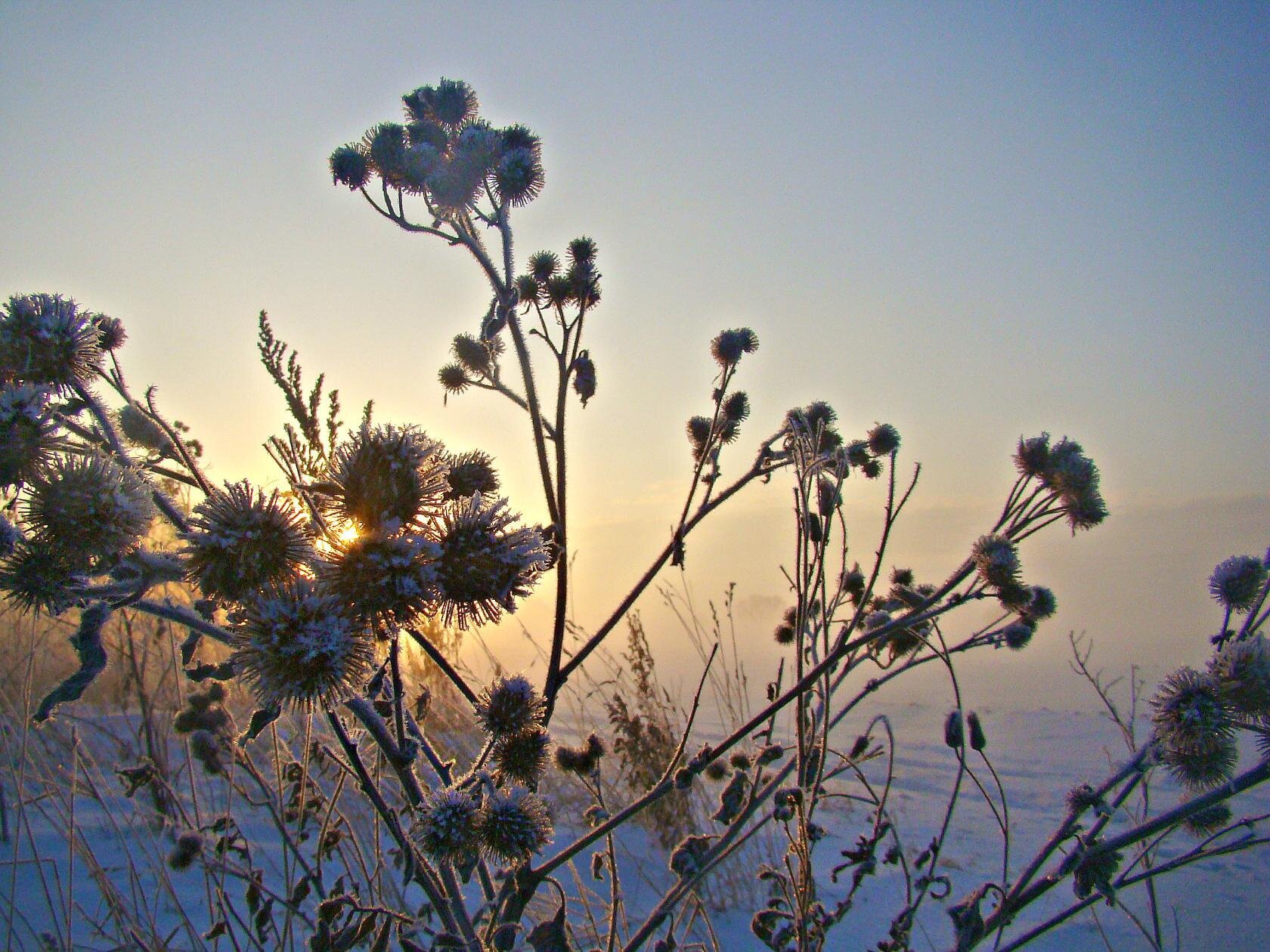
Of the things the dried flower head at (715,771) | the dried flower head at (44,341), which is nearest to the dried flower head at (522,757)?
the dried flower head at (715,771)

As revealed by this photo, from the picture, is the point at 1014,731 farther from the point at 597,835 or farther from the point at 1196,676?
the point at 597,835

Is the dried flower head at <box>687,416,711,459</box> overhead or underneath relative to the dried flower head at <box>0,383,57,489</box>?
overhead

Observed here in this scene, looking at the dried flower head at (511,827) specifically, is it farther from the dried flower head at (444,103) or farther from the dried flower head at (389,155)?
the dried flower head at (444,103)

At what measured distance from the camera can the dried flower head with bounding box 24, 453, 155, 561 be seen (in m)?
1.18

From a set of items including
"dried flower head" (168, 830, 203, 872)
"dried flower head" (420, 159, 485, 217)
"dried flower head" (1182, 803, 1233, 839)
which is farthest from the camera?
"dried flower head" (420, 159, 485, 217)

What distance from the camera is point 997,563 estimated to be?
2.12m

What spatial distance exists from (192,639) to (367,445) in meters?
0.65

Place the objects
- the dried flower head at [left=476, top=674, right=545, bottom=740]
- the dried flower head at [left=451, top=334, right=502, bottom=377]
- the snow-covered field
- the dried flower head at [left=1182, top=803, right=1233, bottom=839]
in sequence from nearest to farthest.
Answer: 1. the dried flower head at [left=476, top=674, right=545, bottom=740]
2. the dried flower head at [left=1182, top=803, right=1233, bottom=839]
3. the dried flower head at [left=451, top=334, right=502, bottom=377]
4. the snow-covered field

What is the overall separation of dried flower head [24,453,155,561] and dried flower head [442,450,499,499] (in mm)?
500

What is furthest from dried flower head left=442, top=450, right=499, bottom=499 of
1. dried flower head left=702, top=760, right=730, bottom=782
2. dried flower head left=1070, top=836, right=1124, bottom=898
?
dried flower head left=1070, top=836, right=1124, bottom=898

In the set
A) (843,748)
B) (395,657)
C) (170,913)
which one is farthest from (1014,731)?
(395,657)

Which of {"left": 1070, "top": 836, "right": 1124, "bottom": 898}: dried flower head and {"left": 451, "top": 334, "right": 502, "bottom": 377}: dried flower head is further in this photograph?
{"left": 451, "top": 334, "right": 502, "bottom": 377}: dried flower head

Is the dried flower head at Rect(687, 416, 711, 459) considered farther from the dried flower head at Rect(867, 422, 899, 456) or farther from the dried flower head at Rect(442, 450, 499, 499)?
the dried flower head at Rect(442, 450, 499, 499)

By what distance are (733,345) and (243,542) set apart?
6.98 ft
